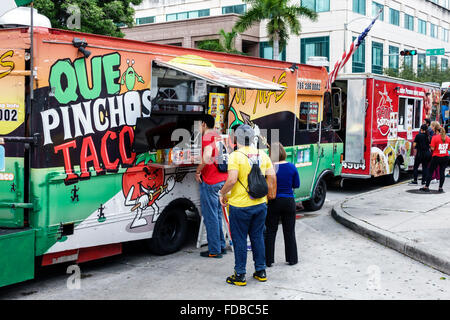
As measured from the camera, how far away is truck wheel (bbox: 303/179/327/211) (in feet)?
37.2

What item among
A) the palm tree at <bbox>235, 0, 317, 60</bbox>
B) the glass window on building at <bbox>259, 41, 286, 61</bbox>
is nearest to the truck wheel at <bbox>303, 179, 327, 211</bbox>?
the palm tree at <bbox>235, 0, 317, 60</bbox>

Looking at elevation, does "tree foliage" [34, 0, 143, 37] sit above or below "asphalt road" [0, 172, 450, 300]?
above

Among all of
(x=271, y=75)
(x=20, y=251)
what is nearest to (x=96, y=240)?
(x=20, y=251)

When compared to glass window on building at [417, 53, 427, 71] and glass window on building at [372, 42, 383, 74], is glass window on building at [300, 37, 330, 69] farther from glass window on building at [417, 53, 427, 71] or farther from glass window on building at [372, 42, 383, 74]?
glass window on building at [417, 53, 427, 71]

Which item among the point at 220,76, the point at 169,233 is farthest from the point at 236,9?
the point at 169,233

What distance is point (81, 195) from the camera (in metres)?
6.52

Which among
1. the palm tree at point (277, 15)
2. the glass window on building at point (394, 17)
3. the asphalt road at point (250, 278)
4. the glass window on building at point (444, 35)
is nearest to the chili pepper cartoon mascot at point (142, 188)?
the asphalt road at point (250, 278)

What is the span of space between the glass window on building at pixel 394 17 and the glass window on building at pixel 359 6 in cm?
573

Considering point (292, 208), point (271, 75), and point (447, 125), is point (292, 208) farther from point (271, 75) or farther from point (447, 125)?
point (447, 125)

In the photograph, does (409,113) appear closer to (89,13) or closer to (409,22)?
(89,13)

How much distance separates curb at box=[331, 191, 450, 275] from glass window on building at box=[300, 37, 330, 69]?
34.4m

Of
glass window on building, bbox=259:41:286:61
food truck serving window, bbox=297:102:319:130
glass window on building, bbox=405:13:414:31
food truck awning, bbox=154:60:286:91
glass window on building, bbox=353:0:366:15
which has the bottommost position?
food truck serving window, bbox=297:102:319:130

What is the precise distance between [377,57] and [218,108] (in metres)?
41.1
